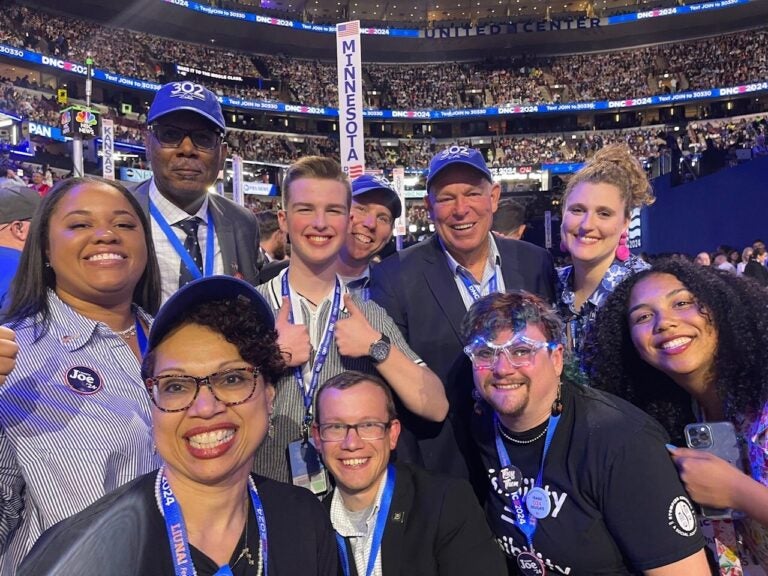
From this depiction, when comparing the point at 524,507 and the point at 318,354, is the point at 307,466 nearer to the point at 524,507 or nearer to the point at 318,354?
the point at 318,354

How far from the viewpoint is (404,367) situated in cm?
254

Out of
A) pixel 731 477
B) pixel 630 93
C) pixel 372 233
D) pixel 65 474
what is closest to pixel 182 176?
pixel 372 233

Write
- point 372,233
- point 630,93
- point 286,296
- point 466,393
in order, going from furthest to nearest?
point 630,93, point 372,233, point 466,393, point 286,296

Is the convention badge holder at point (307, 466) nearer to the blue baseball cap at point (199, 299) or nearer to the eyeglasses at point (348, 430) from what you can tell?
the eyeglasses at point (348, 430)

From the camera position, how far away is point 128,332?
Result: 2191 mm

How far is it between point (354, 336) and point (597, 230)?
1.64 m

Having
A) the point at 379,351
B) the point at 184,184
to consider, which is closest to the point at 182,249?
the point at 184,184

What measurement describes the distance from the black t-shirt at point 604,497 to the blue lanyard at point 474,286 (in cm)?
99

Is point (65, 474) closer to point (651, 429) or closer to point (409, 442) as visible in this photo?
point (409, 442)

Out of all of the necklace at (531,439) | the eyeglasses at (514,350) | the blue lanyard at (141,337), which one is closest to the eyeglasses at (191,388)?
the blue lanyard at (141,337)

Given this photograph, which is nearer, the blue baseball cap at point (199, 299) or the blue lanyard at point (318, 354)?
the blue baseball cap at point (199, 299)

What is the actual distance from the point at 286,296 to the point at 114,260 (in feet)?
2.67

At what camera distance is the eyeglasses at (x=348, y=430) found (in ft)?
7.29

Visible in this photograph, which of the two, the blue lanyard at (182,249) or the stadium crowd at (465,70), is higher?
the stadium crowd at (465,70)
